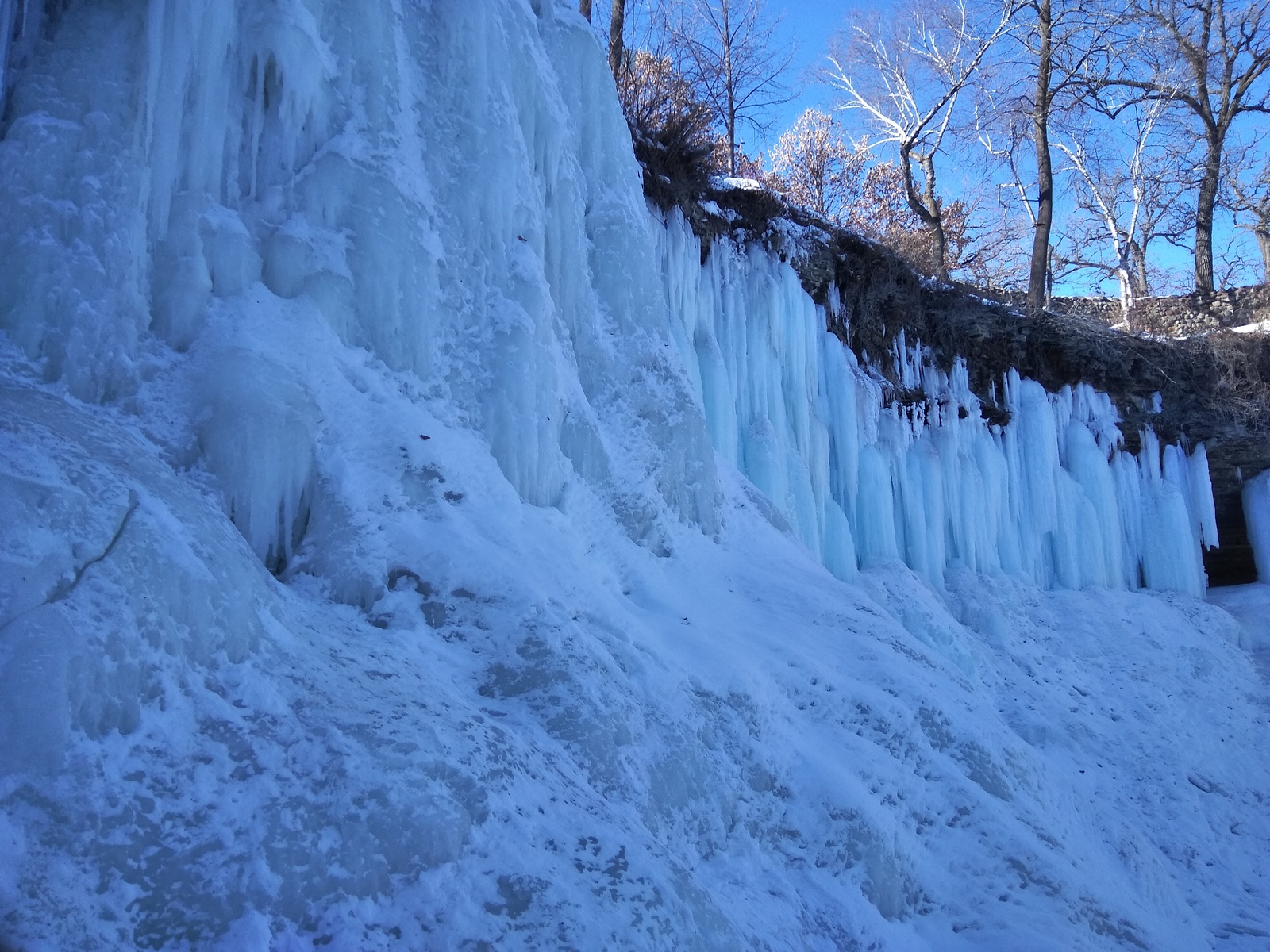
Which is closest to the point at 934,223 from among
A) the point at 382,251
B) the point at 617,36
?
the point at 617,36

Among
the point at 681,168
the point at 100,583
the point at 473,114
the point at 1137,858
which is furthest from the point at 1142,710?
the point at 100,583

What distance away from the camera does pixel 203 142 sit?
431 centimetres

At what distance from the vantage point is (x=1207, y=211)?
18.0 metres

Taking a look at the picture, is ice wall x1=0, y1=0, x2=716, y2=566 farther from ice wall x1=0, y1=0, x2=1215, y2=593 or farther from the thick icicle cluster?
the thick icicle cluster

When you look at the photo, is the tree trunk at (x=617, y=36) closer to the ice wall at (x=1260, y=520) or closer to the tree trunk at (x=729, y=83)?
the tree trunk at (x=729, y=83)

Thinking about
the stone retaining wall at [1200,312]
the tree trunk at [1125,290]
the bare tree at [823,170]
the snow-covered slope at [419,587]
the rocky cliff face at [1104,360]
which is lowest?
the snow-covered slope at [419,587]

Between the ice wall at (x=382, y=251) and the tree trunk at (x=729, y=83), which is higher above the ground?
the tree trunk at (x=729, y=83)

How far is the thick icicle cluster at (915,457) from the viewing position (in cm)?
947

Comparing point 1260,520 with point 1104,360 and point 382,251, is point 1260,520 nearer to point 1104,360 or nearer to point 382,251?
point 1104,360

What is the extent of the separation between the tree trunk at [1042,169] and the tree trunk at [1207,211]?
392 centimetres

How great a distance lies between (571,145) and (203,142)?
327 cm

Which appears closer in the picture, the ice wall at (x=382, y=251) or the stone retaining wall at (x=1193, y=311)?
the ice wall at (x=382, y=251)

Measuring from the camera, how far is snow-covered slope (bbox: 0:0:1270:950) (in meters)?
2.64

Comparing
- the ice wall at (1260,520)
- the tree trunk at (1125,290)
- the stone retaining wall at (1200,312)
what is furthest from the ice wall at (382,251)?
the tree trunk at (1125,290)
